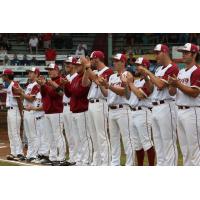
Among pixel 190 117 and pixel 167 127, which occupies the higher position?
pixel 190 117

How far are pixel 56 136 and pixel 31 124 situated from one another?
140 centimetres

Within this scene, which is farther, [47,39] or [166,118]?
[47,39]

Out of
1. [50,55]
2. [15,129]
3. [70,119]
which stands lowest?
[15,129]

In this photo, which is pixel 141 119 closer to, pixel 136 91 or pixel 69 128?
pixel 136 91

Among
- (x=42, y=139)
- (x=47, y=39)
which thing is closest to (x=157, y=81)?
(x=42, y=139)

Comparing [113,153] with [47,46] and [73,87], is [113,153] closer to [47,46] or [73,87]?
[73,87]

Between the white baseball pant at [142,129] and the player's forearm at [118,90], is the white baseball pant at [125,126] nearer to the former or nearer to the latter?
the white baseball pant at [142,129]

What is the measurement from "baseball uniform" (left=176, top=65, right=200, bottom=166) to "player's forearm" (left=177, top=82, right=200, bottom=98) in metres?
0.07

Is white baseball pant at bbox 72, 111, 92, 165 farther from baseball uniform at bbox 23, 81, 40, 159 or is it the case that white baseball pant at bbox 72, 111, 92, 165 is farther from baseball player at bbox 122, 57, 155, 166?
baseball uniform at bbox 23, 81, 40, 159

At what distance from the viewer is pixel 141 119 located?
10867 mm

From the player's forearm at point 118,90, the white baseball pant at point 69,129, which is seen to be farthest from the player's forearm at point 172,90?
the white baseball pant at point 69,129

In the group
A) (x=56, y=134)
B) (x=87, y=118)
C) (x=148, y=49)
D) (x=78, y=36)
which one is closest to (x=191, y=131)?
(x=87, y=118)

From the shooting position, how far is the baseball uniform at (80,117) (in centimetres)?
1186

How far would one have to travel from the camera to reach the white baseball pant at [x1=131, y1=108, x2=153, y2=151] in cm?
1084
